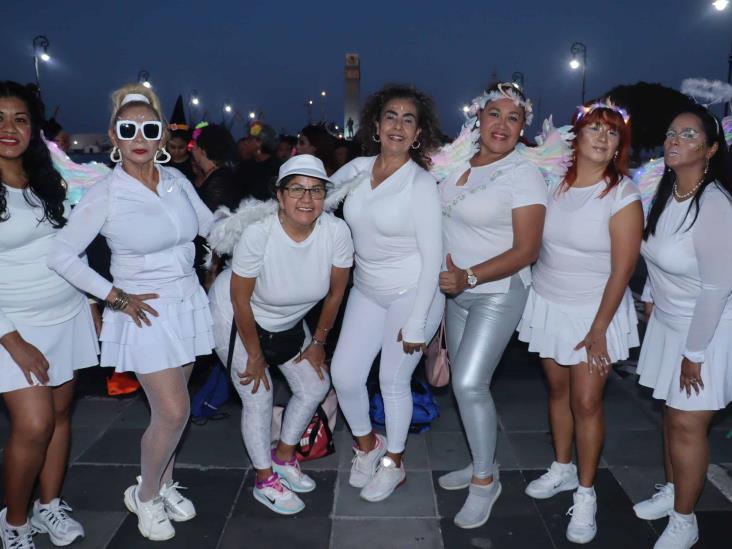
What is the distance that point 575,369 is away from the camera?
3.04 meters

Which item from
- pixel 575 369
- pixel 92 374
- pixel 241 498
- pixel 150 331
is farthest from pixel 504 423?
pixel 92 374

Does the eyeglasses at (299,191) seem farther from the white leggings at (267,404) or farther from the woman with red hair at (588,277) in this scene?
the woman with red hair at (588,277)

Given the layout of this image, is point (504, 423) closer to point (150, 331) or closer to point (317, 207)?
point (317, 207)

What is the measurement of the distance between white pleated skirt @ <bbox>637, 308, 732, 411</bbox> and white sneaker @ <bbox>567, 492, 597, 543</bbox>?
2.15ft

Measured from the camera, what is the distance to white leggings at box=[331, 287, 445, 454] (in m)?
3.20

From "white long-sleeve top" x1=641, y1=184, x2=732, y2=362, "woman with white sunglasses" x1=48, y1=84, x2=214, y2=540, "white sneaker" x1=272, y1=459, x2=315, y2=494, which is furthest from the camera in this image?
"white sneaker" x1=272, y1=459, x2=315, y2=494

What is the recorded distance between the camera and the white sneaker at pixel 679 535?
2859 mm

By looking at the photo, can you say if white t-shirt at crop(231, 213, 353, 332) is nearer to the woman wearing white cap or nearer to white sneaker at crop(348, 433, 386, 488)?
the woman wearing white cap

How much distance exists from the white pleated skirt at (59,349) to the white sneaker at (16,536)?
69 cm

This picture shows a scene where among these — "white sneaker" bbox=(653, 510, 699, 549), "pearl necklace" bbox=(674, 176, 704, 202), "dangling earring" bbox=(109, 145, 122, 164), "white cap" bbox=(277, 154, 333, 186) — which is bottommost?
"white sneaker" bbox=(653, 510, 699, 549)

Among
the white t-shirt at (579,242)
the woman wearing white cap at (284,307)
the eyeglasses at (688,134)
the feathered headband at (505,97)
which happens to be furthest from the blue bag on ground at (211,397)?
the eyeglasses at (688,134)

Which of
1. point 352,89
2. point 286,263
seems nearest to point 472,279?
point 286,263

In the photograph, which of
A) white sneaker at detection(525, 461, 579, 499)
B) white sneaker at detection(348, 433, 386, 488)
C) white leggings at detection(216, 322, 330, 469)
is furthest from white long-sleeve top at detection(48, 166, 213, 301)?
white sneaker at detection(525, 461, 579, 499)

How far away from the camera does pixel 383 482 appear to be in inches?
135
